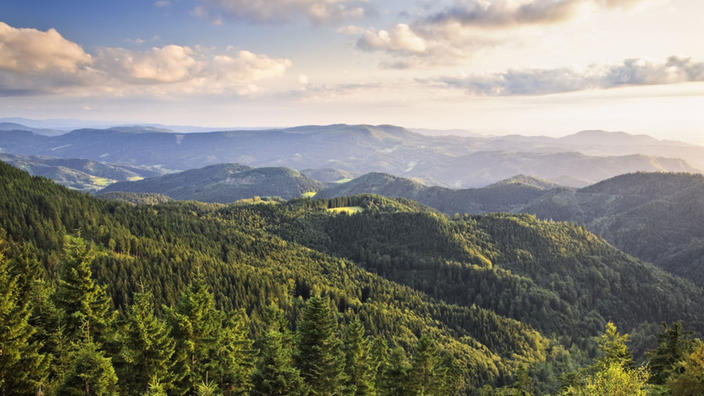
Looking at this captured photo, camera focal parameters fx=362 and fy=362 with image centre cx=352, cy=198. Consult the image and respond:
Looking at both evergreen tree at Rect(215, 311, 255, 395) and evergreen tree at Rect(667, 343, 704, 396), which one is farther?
evergreen tree at Rect(667, 343, 704, 396)

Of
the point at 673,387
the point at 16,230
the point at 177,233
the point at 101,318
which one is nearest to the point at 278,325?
the point at 101,318

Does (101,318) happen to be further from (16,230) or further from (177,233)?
(177,233)

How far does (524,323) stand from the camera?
187m

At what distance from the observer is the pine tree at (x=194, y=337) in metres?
36.9

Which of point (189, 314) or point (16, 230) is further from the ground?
point (189, 314)

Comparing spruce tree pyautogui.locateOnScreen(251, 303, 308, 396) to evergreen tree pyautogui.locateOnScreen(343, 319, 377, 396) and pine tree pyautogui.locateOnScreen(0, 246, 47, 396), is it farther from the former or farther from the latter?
pine tree pyautogui.locateOnScreen(0, 246, 47, 396)

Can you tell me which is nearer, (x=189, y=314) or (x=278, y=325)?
(x=189, y=314)

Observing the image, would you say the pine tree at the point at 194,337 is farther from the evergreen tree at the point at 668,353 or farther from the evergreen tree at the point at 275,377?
the evergreen tree at the point at 668,353

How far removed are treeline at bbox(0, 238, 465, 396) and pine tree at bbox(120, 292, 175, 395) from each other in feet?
0.30

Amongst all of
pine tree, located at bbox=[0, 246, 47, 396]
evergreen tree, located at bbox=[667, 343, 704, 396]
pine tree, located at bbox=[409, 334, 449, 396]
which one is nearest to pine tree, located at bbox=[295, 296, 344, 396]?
pine tree, located at bbox=[409, 334, 449, 396]

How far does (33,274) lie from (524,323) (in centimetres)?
20000

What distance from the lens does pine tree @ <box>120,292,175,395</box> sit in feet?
108

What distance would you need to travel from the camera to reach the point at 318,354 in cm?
4169

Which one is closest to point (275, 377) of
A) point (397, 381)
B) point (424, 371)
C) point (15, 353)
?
point (15, 353)
